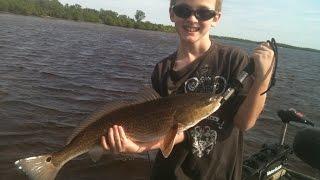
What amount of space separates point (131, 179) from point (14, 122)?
157 inches

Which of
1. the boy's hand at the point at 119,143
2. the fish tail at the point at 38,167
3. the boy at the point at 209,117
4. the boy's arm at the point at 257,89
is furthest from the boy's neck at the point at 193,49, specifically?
the fish tail at the point at 38,167

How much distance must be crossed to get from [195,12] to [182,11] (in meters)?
0.13

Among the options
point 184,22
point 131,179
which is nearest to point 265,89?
point 184,22

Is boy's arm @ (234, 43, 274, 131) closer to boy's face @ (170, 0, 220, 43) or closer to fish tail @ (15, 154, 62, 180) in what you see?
boy's face @ (170, 0, 220, 43)

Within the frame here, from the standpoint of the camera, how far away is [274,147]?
5.71 meters

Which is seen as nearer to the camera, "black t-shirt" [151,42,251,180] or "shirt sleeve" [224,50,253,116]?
"shirt sleeve" [224,50,253,116]

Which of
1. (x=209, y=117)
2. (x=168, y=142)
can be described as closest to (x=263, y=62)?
(x=209, y=117)

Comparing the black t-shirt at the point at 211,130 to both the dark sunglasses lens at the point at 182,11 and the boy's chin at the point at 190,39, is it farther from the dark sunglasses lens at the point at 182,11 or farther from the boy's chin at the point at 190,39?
the dark sunglasses lens at the point at 182,11

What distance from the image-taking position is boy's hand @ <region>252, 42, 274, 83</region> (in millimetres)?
Result: 3082

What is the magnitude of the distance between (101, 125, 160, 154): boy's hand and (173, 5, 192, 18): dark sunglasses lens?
1.19 meters

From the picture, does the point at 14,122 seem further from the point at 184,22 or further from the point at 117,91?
the point at 184,22

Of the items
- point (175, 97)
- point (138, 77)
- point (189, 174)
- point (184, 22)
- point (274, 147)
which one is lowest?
point (138, 77)

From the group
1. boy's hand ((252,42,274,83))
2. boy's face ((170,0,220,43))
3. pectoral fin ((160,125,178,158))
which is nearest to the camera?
boy's hand ((252,42,274,83))

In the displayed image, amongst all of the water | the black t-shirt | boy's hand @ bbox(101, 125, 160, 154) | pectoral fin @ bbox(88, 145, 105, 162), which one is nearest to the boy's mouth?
the black t-shirt
